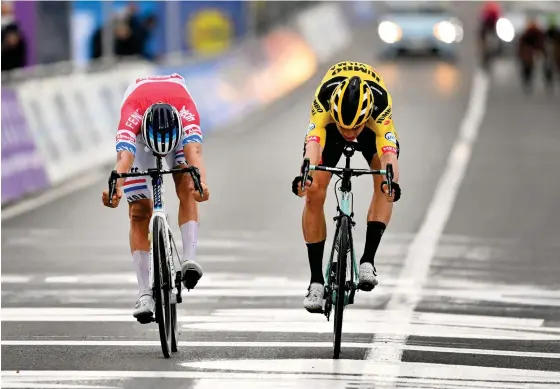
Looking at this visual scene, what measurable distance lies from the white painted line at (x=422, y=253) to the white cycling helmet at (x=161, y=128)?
1710mm

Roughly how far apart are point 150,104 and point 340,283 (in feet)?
5.18

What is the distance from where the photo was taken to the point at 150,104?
1069 cm

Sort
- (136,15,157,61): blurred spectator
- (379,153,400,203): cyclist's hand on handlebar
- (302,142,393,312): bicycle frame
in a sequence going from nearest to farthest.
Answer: (302,142,393,312): bicycle frame
(379,153,400,203): cyclist's hand on handlebar
(136,15,157,61): blurred spectator

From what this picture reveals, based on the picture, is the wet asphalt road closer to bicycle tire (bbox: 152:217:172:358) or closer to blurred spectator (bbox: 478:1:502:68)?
bicycle tire (bbox: 152:217:172:358)

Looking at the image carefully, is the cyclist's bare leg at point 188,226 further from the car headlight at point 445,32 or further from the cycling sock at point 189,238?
the car headlight at point 445,32

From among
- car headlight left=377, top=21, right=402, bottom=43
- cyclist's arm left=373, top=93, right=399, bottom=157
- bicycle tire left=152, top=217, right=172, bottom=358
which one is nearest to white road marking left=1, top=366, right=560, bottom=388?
bicycle tire left=152, top=217, right=172, bottom=358

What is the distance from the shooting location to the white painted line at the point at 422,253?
10.6 metres

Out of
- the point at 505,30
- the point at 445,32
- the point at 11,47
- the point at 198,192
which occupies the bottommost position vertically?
the point at 198,192

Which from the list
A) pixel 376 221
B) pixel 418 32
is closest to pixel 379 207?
pixel 376 221

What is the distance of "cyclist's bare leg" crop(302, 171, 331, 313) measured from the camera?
35.3ft

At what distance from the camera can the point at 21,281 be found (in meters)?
14.1

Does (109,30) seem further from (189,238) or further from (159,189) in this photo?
(159,189)

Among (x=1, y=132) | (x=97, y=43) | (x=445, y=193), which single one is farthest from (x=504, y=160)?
(x=1, y=132)

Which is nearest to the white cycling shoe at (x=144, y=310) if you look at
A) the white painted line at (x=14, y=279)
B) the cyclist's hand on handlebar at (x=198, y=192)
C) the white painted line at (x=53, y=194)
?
the cyclist's hand on handlebar at (x=198, y=192)
